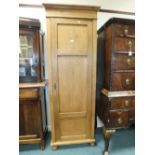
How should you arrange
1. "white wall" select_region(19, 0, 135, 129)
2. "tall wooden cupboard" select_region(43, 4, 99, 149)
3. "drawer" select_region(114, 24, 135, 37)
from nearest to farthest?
"drawer" select_region(114, 24, 135, 37)
"tall wooden cupboard" select_region(43, 4, 99, 149)
"white wall" select_region(19, 0, 135, 129)

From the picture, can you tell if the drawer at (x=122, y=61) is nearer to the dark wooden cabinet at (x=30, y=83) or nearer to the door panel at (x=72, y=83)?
the door panel at (x=72, y=83)

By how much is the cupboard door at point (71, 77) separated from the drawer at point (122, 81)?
12.4 inches

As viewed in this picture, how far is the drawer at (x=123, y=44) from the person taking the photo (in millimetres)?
1734

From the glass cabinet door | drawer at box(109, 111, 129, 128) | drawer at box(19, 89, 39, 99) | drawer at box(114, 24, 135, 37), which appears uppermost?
drawer at box(114, 24, 135, 37)

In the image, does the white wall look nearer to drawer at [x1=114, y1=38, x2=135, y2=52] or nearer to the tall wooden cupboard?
the tall wooden cupboard

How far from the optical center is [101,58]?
2.16 m

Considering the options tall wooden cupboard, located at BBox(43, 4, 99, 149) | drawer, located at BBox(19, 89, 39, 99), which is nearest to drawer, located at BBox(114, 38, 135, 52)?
tall wooden cupboard, located at BBox(43, 4, 99, 149)

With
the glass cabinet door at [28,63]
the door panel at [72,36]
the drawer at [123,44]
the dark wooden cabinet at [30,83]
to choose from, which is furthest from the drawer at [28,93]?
the drawer at [123,44]

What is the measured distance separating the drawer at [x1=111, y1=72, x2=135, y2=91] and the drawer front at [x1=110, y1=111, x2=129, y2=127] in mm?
302

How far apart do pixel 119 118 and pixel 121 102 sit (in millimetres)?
204

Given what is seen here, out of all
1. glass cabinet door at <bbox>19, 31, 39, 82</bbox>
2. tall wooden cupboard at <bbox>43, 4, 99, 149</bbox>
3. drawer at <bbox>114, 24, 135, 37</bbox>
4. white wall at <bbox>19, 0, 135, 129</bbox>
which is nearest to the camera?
drawer at <bbox>114, 24, 135, 37</bbox>

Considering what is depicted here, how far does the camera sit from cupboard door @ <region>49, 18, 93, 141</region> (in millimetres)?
1846
